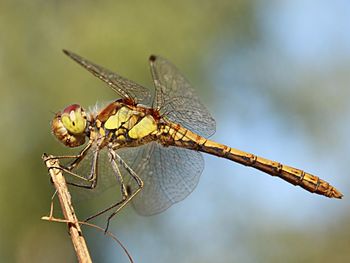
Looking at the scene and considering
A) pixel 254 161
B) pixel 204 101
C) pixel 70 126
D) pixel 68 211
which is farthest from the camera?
pixel 204 101

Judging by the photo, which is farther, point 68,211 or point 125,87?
point 125,87

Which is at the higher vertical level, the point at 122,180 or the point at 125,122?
the point at 125,122

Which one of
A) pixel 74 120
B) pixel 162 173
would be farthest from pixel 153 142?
pixel 74 120

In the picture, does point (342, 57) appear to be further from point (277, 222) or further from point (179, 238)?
point (179, 238)

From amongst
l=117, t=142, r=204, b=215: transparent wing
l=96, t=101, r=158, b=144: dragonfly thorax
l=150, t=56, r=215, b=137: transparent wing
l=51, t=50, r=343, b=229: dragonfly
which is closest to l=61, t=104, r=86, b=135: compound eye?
l=51, t=50, r=343, b=229: dragonfly

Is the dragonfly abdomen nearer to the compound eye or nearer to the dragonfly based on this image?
the dragonfly

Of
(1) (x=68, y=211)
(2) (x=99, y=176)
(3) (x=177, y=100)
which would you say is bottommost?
(1) (x=68, y=211)

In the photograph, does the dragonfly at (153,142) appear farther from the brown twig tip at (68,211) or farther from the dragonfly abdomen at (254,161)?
the brown twig tip at (68,211)

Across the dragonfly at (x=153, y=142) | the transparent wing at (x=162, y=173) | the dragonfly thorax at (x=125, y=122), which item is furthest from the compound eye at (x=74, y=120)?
the transparent wing at (x=162, y=173)

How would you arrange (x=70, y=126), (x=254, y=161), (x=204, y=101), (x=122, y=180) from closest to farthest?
(x=70, y=126)
(x=122, y=180)
(x=254, y=161)
(x=204, y=101)

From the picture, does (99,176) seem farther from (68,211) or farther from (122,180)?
(68,211)
